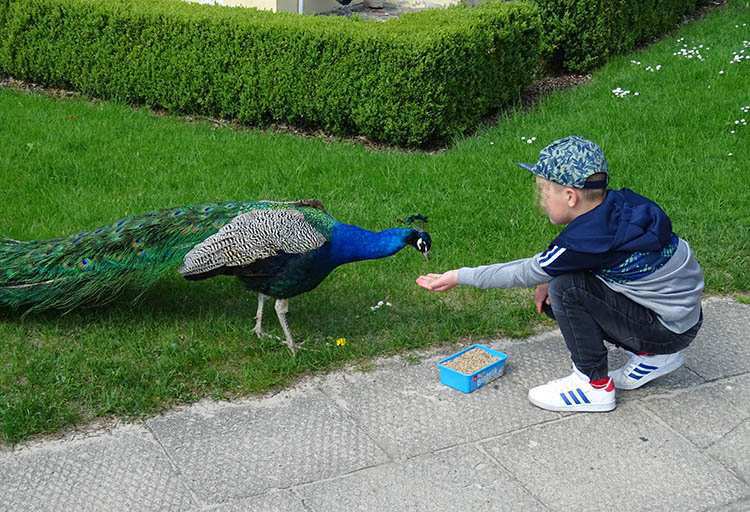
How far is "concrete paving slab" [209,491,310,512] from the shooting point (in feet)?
12.0

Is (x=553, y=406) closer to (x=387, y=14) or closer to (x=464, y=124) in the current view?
(x=464, y=124)

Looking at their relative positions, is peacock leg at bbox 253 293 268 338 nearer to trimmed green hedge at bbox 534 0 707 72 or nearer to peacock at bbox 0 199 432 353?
peacock at bbox 0 199 432 353

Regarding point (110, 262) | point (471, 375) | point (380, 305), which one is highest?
point (110, 262)

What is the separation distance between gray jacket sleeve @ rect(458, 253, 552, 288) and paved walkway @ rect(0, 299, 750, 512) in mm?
635

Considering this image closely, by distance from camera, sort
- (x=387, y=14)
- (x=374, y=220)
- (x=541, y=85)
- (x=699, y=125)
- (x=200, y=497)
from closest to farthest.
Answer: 1. (x=200, y=497)
2. (x=374, y=220)
3. (x=699, y=125)
4. (x=541, y=85)
5. (x=387, y=14)

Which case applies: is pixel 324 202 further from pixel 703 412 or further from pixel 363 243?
pixel 703 412

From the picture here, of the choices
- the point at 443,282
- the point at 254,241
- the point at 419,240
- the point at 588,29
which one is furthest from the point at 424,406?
the point at 588,29

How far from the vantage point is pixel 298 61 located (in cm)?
842

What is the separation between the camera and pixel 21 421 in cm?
414

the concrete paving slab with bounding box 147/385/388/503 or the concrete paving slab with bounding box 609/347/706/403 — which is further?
the concrete paving slab with bounding box 609/347/706/403

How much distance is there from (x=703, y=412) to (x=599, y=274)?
2.95 feet

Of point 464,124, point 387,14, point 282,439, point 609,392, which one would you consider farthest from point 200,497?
point 387,14

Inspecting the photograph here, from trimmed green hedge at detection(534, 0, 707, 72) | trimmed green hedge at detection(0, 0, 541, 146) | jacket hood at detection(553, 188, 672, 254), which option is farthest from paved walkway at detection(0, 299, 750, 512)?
trimmed green hedge at detection(534, 0, 707, 72)

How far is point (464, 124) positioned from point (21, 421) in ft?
17.3
